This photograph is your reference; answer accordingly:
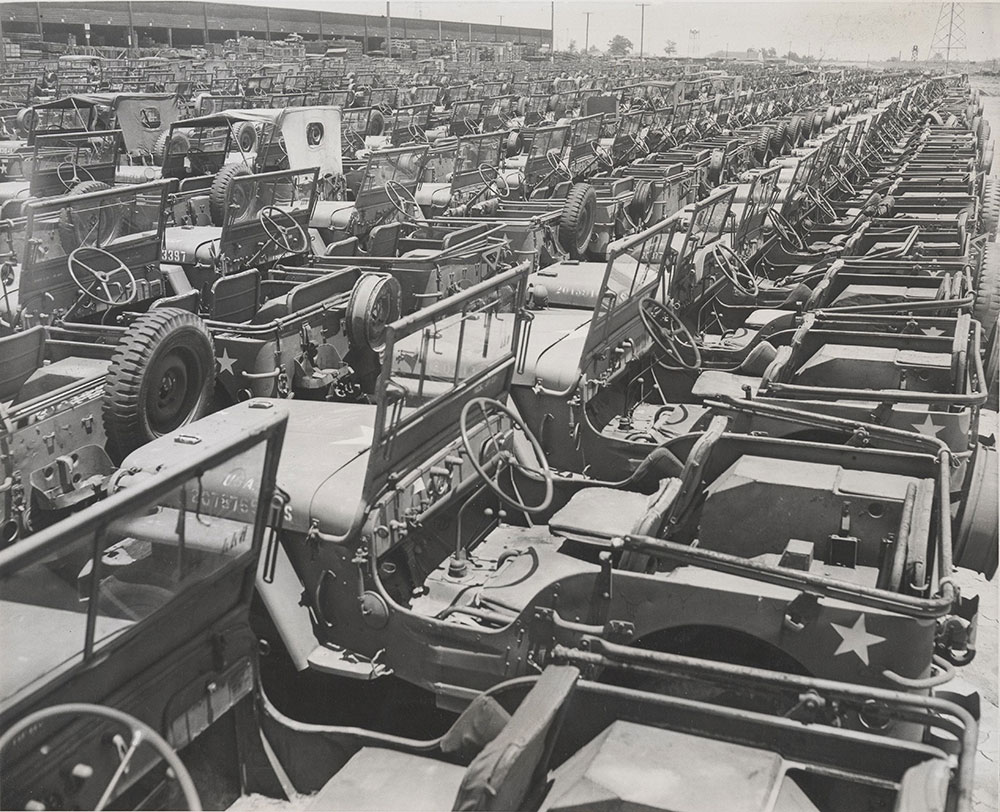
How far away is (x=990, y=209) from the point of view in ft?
48.7

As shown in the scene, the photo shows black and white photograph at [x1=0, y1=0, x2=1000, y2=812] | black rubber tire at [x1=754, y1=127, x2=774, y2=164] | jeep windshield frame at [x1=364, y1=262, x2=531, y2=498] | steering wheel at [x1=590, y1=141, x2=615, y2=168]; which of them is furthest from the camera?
black rubber tire at [x1=754, y1=127, x2=774, y2=164]

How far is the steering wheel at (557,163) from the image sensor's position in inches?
618

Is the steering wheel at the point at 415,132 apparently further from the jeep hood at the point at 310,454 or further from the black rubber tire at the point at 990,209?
the jeep hood at the point at 310,454

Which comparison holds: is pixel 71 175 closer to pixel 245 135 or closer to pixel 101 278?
pixel 245 135

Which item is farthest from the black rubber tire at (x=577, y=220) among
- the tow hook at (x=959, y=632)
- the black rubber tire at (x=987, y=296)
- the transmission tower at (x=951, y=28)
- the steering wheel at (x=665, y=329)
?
the tow hook at (x=959, y=632)

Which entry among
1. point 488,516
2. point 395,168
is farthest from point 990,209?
point 488,516

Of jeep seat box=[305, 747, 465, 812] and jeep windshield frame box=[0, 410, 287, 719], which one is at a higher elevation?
jeep windshield frame box=[0, 410, 287, 719]

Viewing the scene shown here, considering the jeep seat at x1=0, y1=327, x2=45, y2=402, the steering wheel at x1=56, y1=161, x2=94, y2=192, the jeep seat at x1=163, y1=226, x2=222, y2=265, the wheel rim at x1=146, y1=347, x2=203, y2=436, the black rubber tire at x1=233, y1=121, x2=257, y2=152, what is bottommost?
the wheel rim at x1=146, y1=347, x2=203, y2=436

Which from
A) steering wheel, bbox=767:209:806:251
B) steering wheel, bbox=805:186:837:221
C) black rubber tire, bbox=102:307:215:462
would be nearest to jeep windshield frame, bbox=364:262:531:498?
black rubber tire, bbox=102:307:215:462

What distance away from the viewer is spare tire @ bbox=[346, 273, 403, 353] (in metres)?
7.72

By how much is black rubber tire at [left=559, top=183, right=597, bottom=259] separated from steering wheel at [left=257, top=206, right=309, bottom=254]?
10.2 feet

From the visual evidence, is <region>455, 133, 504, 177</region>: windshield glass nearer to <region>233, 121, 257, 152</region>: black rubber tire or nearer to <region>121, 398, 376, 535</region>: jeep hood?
<region>233, 121, 257, 152</region>: black rubber tire

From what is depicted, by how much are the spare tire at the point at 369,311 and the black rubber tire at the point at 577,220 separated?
3643mm

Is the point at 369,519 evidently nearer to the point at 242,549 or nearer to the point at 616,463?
the point at 242,549
